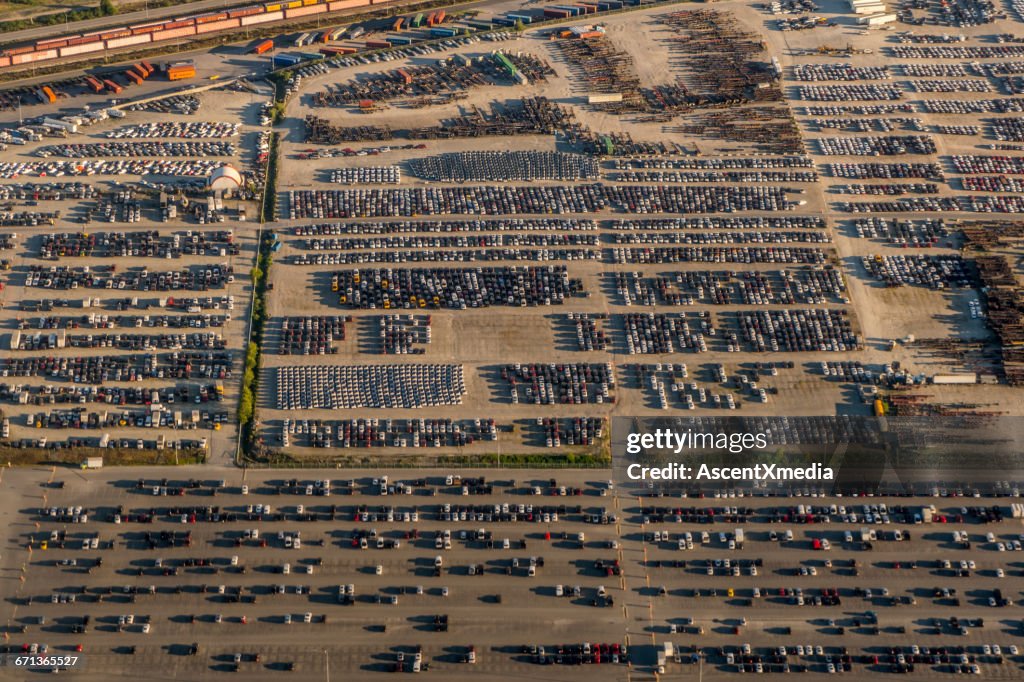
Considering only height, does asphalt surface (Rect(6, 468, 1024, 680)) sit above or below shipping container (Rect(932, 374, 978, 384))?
below

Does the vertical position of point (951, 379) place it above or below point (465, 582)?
above

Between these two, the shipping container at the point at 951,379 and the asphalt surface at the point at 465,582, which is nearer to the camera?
the asphalt surface at the point at 465,582

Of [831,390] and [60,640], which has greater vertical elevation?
[831,390]

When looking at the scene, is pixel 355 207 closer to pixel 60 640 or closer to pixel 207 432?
pixel 207 432

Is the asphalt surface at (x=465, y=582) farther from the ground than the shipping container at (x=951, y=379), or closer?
closer

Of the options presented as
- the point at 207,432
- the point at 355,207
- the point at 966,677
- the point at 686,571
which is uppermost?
the point at 355,207

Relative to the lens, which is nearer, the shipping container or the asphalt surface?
the asphalt surface

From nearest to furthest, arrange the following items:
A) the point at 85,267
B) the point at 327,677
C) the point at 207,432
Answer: the point at 327,677 → the point at 207,432 → the point at 85,267

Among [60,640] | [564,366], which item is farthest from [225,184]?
[60,640]

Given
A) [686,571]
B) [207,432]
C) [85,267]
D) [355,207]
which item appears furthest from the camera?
[355,207]

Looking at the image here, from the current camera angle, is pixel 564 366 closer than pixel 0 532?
No

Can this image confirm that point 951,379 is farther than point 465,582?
Yes
